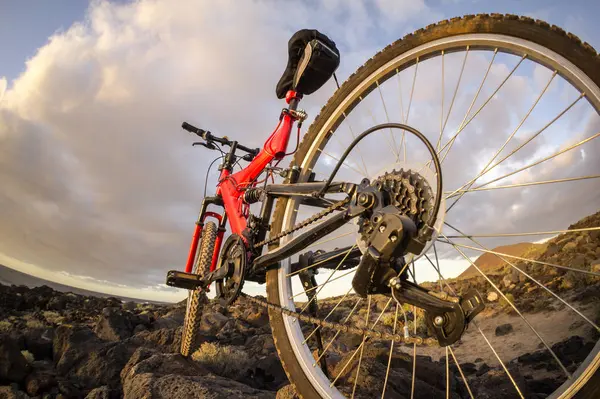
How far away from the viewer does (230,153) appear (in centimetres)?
441

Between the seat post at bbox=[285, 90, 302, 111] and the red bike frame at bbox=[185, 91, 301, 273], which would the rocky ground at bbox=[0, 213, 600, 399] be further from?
the seat post at bbox=[285, 90, 302, 111]

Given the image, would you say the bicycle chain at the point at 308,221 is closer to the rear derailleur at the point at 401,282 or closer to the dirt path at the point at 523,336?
the rear derailleur at the point at 401,282

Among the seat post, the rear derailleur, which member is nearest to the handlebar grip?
the seat post

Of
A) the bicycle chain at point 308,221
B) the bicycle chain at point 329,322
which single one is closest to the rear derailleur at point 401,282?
the bicycle chain at point 329,322

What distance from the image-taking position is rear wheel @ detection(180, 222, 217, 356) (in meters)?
3.95

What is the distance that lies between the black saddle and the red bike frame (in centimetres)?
20

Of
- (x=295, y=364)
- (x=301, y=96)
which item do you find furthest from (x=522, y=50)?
(x=295, y=364)

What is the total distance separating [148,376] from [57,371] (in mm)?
1831

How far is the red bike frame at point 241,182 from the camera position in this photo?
11.0 feet

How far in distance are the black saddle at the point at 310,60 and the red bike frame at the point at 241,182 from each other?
0.20m

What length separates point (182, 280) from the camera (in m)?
3.39

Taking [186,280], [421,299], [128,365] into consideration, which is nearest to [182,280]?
[186,280]

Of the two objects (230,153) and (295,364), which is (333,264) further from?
(230,153)

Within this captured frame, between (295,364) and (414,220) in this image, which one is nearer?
(414,220)
